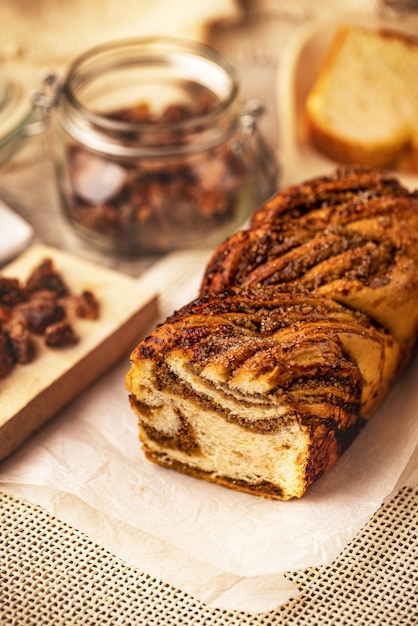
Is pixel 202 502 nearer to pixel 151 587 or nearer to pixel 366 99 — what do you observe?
pixel 151 587

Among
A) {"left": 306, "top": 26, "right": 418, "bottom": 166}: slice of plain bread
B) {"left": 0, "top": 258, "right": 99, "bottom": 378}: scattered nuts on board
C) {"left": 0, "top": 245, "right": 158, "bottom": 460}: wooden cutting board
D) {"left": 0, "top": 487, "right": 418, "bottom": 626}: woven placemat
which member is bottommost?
{"left": 0, "top": 487, "right": 418, "bottom": 626}: woven placemat

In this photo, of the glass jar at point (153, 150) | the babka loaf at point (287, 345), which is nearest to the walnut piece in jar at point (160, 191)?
the glass jar at point (153, 150)

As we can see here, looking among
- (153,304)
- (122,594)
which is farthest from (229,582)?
(153,304)

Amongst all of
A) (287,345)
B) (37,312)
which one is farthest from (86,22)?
(287,345)

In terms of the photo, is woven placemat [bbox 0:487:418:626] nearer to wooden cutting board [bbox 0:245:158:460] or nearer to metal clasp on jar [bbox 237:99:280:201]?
wooden cutting board [bbox 0:245:158:460]

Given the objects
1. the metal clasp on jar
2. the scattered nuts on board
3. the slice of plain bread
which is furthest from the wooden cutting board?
the slice of plain bread
